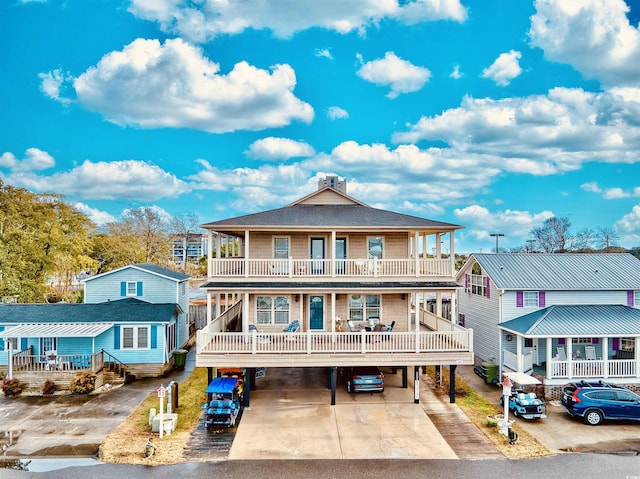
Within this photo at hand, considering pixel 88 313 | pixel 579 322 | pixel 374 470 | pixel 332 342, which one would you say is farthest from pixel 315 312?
pixel 88 313

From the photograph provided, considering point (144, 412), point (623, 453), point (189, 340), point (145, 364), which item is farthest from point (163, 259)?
point (623, 453)

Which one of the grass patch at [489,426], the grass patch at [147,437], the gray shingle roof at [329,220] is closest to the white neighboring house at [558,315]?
the grass patch at [489,426]

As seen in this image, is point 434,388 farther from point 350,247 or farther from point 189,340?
point 189,340

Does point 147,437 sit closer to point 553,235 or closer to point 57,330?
point 57,330

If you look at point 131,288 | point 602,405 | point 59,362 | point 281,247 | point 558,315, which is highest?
point 281,247

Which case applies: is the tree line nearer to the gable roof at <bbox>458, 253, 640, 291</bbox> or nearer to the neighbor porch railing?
the neighbor porch railing

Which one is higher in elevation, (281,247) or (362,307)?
(281,247)
